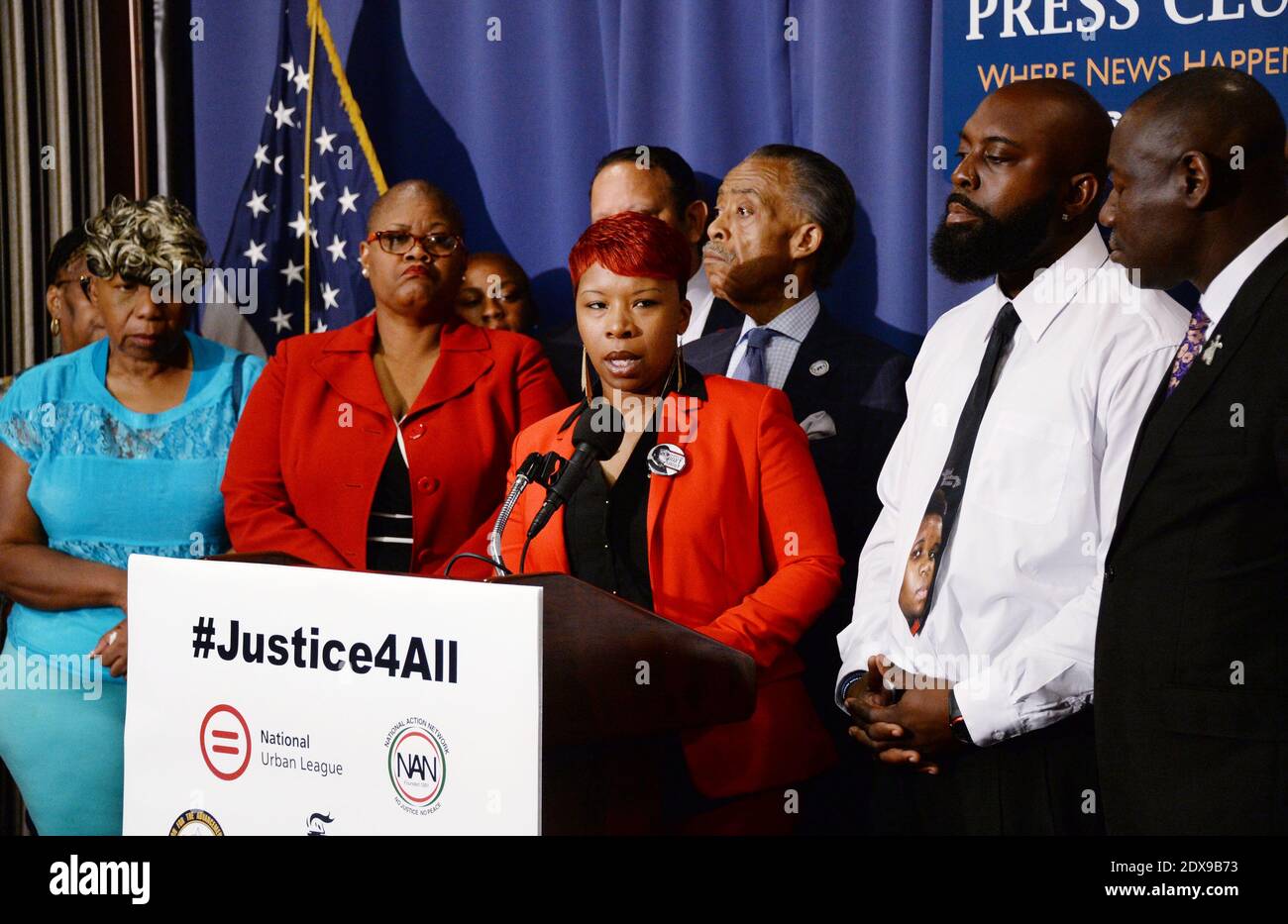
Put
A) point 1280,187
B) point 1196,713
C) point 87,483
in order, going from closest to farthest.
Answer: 1. point 1196,713
2. point 1280,187
3. point 87,483

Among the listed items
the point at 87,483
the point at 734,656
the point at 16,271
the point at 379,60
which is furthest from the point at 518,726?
the point at 16,271

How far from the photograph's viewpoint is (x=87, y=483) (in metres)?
3.07

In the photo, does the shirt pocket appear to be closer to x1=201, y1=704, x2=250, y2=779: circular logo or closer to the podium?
the podium

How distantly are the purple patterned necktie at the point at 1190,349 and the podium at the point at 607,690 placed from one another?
0.91 m

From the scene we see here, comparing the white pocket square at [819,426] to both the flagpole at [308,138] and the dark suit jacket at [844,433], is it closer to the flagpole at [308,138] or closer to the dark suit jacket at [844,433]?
the dark suit jacket at [844,433]

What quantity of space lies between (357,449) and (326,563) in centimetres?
29

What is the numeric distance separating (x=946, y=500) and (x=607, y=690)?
0.92 m

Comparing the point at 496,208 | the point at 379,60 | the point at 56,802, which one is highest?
the point at 379,60

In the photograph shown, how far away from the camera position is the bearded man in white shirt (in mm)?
2383

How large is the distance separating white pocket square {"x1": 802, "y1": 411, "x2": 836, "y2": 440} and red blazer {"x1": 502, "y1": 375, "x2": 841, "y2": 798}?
35 cm

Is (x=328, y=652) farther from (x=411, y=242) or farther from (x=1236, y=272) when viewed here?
(x=1236, y=272)
